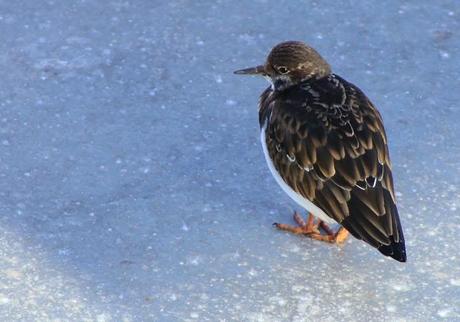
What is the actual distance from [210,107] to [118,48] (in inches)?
28.6

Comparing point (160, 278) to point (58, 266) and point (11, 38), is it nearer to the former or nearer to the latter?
point (58, 266)

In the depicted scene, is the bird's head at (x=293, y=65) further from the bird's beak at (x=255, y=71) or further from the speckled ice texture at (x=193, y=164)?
Answer: the speckled ice texture at (x=193, y=164)

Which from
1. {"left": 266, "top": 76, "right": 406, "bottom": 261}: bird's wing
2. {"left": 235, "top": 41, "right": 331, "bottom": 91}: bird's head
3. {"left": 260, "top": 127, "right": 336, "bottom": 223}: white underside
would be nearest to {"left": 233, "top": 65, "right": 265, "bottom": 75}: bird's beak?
{"left": 235, "top": 41, "right": 331, "bottom": 91}: bird's head

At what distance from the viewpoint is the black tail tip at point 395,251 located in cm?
441

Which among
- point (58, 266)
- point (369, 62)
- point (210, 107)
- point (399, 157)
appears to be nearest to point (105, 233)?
point (58, 266)

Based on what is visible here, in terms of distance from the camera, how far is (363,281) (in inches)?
183

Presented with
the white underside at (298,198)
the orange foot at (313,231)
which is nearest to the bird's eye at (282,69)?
the white underside at (298,198)

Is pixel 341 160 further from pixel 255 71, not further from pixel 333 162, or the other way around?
pixel 255 71

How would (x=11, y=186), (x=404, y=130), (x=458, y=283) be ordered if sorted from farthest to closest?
(x=404, y=130), (x=11, y=186), (x=458, y=283)

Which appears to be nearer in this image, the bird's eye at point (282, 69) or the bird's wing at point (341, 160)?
the bird's wing at point (341, 160)

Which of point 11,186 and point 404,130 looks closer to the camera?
point 11,186

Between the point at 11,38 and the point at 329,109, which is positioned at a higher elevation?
the point at 329,109

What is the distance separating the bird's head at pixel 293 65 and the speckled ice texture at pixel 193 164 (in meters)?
0.40

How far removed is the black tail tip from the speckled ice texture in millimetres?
232
